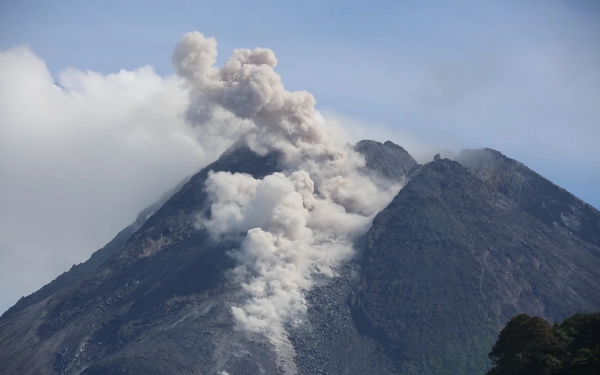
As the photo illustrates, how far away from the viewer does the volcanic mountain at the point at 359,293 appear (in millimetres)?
123750

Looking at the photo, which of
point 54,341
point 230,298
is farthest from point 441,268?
point 54,341

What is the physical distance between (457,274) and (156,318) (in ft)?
159

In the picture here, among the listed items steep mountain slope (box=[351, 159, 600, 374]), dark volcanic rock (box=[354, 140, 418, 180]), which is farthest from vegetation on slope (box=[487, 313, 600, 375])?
dark volcanic rock (box=[354, 140, 418, 180])

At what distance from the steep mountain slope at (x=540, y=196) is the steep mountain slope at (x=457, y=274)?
12.3 feet

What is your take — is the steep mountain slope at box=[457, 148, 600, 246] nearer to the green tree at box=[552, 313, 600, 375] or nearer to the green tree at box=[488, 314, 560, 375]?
the green tree at box=[552, 313, 600, 375]

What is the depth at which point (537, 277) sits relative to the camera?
14475cm

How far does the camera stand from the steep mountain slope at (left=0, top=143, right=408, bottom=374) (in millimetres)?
119875

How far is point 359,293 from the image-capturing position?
140 meters

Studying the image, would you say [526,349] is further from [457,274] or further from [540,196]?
[540,196]

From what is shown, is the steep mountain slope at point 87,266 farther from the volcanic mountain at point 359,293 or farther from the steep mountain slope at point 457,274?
the steep mountain slope at point 457,274

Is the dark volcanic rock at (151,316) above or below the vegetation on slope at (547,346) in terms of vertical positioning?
above

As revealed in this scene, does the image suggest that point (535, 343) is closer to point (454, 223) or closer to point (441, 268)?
point (441, 268)

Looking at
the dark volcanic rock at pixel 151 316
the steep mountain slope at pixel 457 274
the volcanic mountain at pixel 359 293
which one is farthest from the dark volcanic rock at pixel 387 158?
the dark volcanic rock at pixel 151 316

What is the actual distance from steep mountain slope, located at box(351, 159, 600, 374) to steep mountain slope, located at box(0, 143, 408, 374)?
608cm
